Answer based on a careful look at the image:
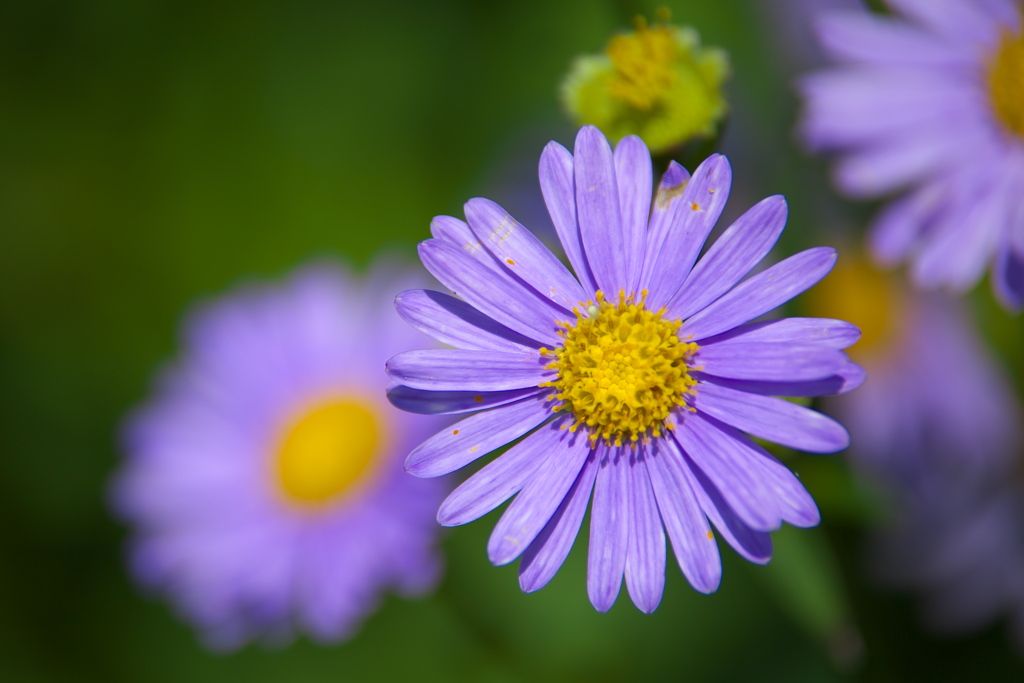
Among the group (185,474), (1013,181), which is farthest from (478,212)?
(185,474)

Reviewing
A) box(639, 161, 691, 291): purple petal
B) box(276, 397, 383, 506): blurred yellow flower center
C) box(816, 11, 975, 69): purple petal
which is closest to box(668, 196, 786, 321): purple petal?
box(639, 161, 691, 291): purple petal

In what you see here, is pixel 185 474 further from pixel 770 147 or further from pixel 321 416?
pixel 770 147

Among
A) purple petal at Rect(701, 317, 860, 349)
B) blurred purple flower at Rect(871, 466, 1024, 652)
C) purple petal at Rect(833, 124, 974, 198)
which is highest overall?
purple petal at Rect(833, 124, 974, 198)

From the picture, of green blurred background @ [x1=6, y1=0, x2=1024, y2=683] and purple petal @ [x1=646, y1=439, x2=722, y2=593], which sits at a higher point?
green blurred background @ [x1=6, y1=0, x2=1024, y2=683]

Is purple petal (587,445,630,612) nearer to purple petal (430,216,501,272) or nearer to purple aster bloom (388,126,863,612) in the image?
purple aster bloom (388,126,863,612)

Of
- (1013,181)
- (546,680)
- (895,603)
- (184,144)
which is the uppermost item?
(184,144)

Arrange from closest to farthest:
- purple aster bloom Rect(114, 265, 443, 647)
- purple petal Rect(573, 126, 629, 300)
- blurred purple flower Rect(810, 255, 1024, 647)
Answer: purple petal Rect(573, 126, 629, 300), purple aster bloom Rect(114, 265, 443, 647), blurred purple flower Rect(810, 255, 1024, 647)

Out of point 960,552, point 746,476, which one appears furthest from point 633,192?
point 960,552
